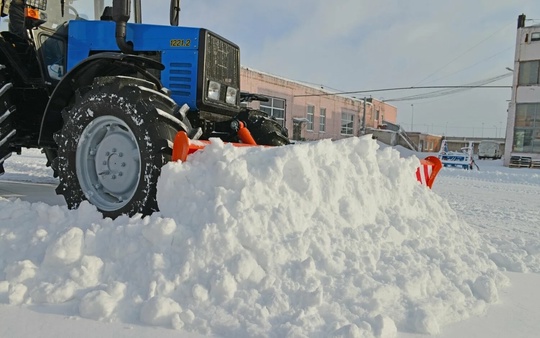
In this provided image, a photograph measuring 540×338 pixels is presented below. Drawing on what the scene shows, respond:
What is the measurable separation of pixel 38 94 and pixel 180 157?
124 inches

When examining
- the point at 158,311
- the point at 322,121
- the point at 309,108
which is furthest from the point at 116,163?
the point at 322,121

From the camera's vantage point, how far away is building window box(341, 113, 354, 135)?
2873 centimetres

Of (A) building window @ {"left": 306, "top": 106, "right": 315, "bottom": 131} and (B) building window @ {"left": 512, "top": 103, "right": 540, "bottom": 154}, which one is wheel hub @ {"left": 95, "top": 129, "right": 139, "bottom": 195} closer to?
(A) building window @ {"left": 306, "top": 106, "right": 315, "bottom": 131}

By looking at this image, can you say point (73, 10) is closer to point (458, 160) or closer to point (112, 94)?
point (112, 94)

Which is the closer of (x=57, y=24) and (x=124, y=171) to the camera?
(x=124, y=171)

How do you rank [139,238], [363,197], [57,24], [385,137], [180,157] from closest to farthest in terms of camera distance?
[139,238]
[180,157]
[363,197]
[57,24]
[385,137]

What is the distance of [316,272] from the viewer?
8.65ft

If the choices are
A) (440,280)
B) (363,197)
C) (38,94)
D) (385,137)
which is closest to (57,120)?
(38,94)

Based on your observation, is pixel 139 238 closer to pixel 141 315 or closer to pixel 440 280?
pixel 141 315

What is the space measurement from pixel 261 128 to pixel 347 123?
Answer: 2435cm

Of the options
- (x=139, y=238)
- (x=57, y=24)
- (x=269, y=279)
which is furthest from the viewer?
(x=57, y=24)

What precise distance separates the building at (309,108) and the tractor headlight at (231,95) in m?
14.5

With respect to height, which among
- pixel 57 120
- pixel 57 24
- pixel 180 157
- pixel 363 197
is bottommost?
pixel 363 197

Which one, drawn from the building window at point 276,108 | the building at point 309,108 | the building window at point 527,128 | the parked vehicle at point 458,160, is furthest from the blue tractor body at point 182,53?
the building window at point 527,128
